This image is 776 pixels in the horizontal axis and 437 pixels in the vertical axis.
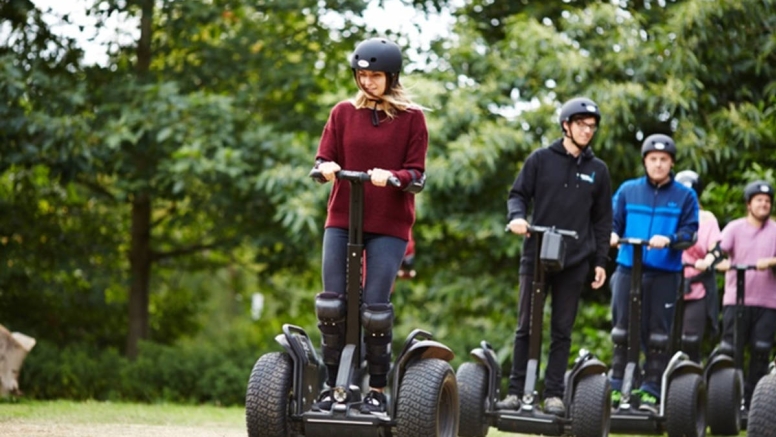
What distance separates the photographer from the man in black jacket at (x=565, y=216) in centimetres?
753

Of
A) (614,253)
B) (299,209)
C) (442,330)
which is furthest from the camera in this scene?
(442,330)

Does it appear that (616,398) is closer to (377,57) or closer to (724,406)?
(724,406)

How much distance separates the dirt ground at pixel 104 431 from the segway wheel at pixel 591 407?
190 centimetres

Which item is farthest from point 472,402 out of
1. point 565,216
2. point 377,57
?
point 377,57

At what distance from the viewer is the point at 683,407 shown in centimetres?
800

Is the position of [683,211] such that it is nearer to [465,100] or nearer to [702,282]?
[702,282]

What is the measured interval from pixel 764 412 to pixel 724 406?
273cm

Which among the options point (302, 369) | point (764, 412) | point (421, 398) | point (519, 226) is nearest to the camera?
point (421, 398)

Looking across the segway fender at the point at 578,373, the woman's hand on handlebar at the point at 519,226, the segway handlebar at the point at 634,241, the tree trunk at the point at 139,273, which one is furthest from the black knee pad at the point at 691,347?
the tree trunk at the point at 139,273

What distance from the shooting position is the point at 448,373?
5934 millimetres

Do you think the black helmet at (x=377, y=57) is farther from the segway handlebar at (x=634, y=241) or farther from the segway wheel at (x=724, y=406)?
the segway wheel at (x=724, y=406)

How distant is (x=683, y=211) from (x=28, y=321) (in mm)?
8493

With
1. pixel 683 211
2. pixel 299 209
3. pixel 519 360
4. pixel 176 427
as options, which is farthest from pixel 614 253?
pixel 176 427

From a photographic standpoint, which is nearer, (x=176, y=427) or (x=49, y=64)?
(x=176, y=427)
